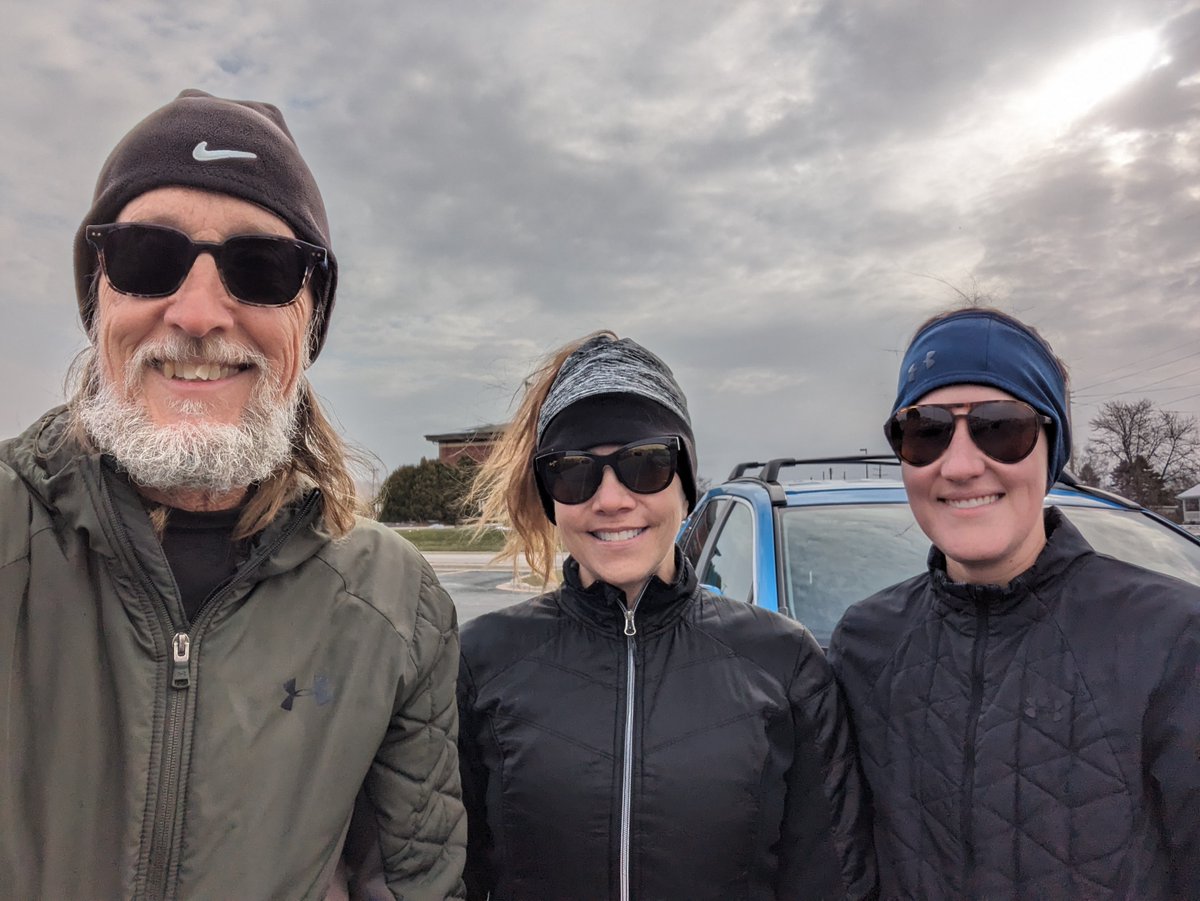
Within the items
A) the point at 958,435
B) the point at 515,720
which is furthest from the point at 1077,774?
the point at 515,720

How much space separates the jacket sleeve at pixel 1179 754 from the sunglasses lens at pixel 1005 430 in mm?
472

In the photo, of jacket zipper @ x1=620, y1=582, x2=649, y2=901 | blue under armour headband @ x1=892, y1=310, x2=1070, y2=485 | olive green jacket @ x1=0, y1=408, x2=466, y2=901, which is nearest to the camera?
olive green jacket @ x1=0, y1=408, x2=466, y2=901

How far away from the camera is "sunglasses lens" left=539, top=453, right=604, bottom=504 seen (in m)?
1.95

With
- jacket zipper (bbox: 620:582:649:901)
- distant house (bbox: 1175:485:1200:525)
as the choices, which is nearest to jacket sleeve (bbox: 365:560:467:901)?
jacket zipper (bbox: 620:582:649:901)

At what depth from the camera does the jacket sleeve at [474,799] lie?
1.90 m

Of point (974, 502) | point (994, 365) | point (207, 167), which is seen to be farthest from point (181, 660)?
point (994, 365)

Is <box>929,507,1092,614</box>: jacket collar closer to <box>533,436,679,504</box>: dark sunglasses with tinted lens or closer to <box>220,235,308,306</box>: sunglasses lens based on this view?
<box>533,436,679,504</box>: dark sunglasses with tinted lens

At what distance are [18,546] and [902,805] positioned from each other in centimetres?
190

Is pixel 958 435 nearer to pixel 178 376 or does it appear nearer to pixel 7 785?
pixel 178 376

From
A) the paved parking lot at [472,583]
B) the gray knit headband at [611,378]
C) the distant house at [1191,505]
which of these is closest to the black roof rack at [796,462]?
the gray knit headband at [611,378]

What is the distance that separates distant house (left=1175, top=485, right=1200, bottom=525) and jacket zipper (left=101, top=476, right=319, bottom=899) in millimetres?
52435

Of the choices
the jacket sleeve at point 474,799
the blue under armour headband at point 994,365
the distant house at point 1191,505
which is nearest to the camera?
the blue under armour headband at point 994,365

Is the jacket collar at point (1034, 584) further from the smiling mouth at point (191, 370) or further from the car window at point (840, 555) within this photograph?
the smiling mouth at point (191, 370)

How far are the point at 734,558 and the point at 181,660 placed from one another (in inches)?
107
